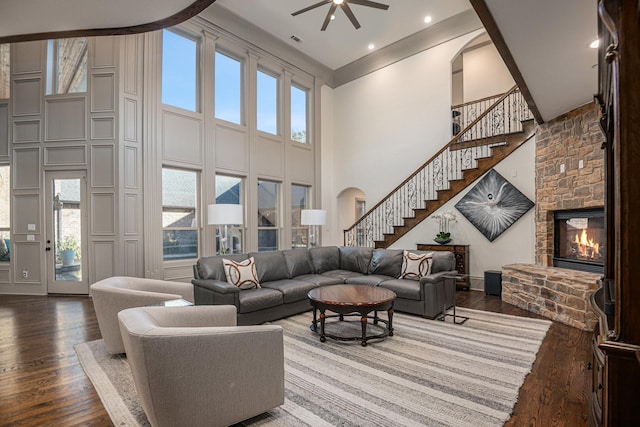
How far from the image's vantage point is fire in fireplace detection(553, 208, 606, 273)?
14.7 ft

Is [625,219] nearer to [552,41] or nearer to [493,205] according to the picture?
[552,41]

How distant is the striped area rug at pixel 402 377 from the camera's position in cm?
218

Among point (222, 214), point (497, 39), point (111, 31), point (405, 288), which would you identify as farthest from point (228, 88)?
point (497, 39)

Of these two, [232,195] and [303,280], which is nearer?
[303,280]

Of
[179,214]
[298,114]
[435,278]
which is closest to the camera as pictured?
[435,278]

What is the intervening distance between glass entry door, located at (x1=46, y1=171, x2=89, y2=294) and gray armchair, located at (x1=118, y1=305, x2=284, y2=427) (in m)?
4.86

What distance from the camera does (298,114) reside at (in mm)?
8922

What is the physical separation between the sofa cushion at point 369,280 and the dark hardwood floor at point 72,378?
201 cm

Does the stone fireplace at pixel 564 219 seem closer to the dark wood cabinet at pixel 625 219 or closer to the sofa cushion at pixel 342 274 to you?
the sofa cushion at pixel 342 274

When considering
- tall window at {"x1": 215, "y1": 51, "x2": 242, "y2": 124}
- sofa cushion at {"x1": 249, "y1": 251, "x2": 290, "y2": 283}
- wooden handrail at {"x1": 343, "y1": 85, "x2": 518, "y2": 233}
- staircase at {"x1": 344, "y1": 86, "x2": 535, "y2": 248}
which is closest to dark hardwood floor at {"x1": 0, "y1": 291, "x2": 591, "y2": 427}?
sofa cushion at {"x1": 249, "y1": 251, "x2": 290, "y2": 283}

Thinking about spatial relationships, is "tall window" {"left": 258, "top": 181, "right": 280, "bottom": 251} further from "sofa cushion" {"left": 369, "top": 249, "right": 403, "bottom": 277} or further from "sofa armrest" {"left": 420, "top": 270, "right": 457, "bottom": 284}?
"sofa armrest" {"left": 420, "top": 270, "right": 457, "bottom": 284}

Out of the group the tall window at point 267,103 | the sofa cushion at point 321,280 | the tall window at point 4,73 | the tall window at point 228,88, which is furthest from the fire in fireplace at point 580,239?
the tall window at point 4,73

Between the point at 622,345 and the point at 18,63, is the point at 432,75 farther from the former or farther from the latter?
the point at 18,63

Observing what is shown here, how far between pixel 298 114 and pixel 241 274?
5.77 meters
